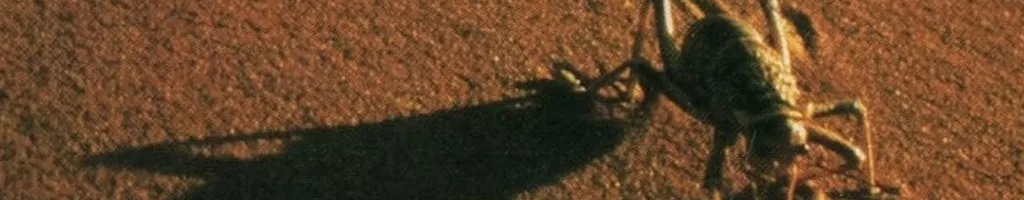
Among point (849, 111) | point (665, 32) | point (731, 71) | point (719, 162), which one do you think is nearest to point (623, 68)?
point (665, 32)

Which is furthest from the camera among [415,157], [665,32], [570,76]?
[570,76]

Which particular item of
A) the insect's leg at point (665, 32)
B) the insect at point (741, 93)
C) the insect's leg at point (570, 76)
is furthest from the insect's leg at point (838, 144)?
the insect's leg at point (570, 76)

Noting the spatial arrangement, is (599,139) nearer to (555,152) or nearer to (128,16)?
(555,152)

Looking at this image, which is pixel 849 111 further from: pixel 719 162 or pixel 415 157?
pixel 415 157

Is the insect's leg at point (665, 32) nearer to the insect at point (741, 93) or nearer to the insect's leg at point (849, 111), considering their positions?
the insect at point (741, 93)

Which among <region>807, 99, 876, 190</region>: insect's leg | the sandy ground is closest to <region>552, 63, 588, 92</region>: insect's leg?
the sandy ground

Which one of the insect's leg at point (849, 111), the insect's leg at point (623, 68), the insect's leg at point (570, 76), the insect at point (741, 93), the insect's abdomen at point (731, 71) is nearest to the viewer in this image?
the insect at point (741, 93)
